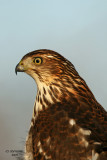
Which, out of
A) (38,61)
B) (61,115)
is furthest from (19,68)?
(61,115)

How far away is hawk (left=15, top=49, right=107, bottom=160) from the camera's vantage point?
3.96 metres

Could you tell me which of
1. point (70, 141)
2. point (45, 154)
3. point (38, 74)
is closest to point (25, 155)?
point (45, 154)

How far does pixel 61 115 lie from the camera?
4250 mm

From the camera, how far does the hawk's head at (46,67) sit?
4.68m

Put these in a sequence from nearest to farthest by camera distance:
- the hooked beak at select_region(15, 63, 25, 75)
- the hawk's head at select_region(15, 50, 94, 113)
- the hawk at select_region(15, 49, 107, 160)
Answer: the hawk at select_region(15, 49, 107, 160) < the hawk's head at select_region(15, 50, 94, 113) < the hooked beak at select_region(15, 63, 25, 75)

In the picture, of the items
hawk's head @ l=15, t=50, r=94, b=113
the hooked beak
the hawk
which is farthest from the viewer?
the hooked beak

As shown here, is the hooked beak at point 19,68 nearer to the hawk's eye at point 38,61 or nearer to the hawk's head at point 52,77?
the hawk's head at point 52,77

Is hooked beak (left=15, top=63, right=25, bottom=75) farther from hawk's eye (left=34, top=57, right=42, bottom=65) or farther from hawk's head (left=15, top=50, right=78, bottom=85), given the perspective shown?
hawk's eye (left=34, top=57, right=42, bottom=65)

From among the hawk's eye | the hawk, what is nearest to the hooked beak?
the hawk

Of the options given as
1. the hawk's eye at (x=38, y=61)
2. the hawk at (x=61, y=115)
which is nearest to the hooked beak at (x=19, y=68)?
the hawk at (x=61, y=115)

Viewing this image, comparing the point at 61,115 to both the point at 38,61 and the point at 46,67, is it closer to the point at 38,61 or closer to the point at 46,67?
the point at 46,67

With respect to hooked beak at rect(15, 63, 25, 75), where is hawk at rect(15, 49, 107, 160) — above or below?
below

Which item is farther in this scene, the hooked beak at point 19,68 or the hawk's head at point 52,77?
the hooked beak at point 19,68

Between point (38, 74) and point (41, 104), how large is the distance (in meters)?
0.42
